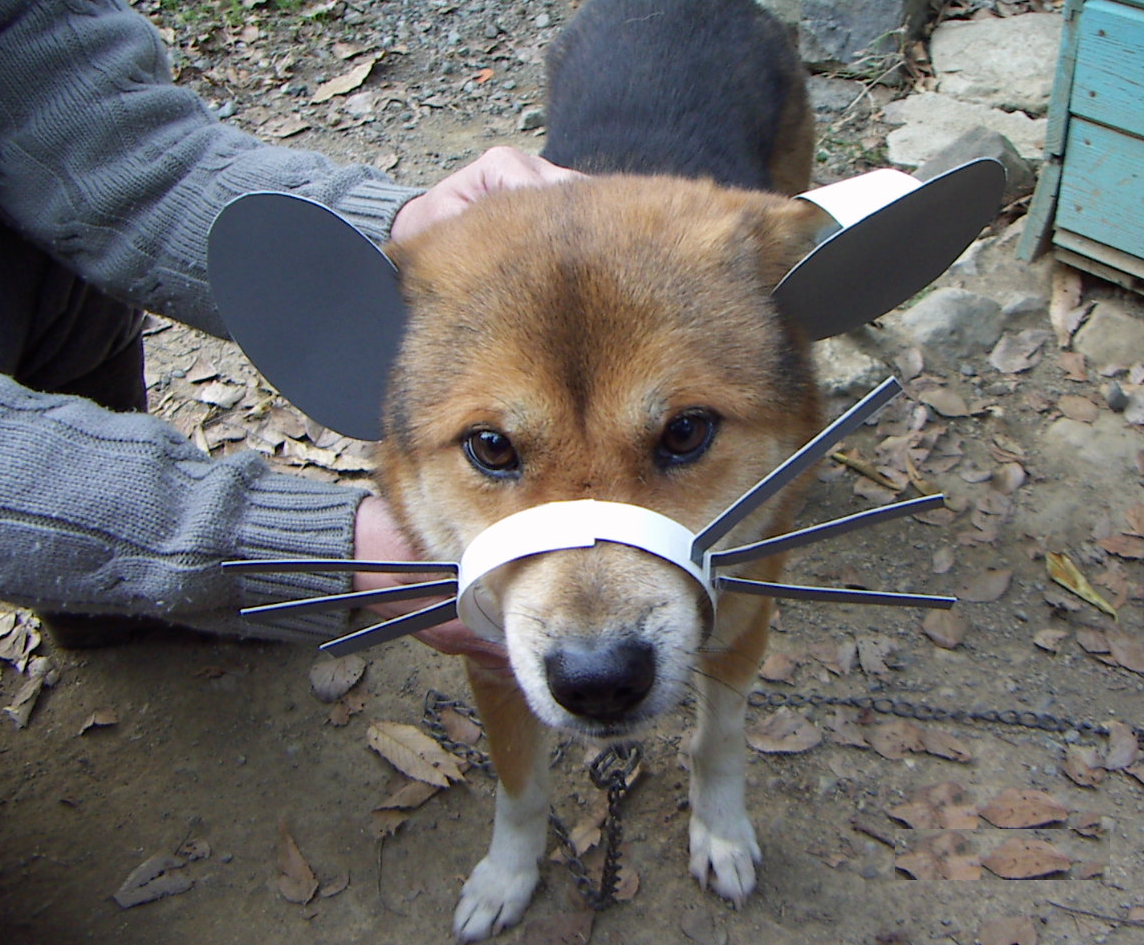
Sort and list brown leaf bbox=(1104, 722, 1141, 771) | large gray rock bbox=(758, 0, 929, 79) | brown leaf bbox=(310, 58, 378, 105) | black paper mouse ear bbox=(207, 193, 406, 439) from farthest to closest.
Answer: brown leaf bbox=(310, 58, 378, 105) → large gray rock bbox=(758, 0, 929, 79) → brown leaf bbox=(1104, 722, 1141, 771) → black paper mouse ear bbox=(207, 193, 406, 439)

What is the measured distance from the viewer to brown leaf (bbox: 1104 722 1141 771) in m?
2.73

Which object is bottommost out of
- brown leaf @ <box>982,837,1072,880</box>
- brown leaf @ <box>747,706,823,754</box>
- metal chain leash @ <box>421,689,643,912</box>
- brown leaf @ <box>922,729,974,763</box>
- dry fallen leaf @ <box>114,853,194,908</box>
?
brown leaf @ <box>922,729,974,763</box>

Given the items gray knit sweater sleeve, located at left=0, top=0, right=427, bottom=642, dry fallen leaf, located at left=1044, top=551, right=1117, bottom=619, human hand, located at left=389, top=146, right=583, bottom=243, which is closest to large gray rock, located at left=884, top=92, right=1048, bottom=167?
dry fallen leaf, located at left=1044, top=551, right=1117, bottom=619

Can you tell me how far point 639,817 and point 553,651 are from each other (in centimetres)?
142

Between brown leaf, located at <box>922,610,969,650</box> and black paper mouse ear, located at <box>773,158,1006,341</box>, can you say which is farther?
brown leaf, located at <box>922,610,969,650</box>

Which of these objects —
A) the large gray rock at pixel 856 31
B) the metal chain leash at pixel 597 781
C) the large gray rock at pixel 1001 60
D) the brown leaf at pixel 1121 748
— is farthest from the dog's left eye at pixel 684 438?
the large gray rock at pixel 856 31

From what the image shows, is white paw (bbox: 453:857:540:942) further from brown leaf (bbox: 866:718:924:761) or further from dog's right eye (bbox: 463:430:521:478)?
dog's right eye (bbox: 463:430:521:478)

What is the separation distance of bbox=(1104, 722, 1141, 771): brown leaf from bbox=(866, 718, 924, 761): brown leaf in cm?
51

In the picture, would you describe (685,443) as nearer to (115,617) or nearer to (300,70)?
(115,617)

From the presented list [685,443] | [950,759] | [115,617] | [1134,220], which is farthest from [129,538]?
[1134,220]

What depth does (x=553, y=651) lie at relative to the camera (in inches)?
60.6

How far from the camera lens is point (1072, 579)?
3.22 m

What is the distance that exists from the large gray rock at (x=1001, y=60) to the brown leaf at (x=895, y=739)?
357cm

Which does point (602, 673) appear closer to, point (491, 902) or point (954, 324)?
point (491, 902)
